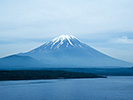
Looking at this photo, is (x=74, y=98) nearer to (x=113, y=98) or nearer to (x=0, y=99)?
(x=113, y=98)

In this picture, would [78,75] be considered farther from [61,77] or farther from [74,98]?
[74,98]

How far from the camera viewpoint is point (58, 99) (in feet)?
93.6

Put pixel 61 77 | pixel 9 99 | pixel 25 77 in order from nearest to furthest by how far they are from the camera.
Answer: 1. pixel 9 99
2. pixel 25 77
3. pixel 61 77

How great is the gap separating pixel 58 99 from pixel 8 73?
123 ft

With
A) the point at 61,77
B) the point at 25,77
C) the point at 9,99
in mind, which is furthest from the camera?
the point at 61,77

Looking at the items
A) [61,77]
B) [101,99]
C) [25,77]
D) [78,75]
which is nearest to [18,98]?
[101,99]

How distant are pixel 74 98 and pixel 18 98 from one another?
586 centimetres

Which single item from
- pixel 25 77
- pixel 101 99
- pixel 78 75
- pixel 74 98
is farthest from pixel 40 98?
pixel 78 75

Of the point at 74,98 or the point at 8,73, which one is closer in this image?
the point at 74,98

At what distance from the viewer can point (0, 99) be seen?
1123 inches

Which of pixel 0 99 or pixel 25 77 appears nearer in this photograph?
pixel 0 99

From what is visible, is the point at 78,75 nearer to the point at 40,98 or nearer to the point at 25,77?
the point at 25,77

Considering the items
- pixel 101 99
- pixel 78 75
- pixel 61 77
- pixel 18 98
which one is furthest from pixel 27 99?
pixel 78 75

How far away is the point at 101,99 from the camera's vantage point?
28.6 meters
